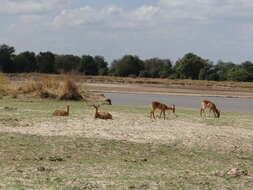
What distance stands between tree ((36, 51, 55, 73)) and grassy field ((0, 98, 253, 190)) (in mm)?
64837

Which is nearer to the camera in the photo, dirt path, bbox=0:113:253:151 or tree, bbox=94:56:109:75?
dirt path, bbox=0:113:253:151

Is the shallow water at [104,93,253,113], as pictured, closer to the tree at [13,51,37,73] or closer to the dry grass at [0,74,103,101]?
the dry grass at [0,74,103,101]

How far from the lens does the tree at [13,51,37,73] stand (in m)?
85.5

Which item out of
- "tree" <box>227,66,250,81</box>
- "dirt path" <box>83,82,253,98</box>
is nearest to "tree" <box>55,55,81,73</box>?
"tree" <box>227,66,250,81</box>

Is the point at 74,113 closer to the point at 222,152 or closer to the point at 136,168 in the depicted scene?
the point at 222,152

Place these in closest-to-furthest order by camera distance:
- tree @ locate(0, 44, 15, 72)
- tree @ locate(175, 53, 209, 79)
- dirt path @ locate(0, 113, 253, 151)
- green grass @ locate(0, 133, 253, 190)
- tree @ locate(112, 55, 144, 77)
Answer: green grass @ locate(0, 133, 253, 190)
dirt path @ locate(0, 113, 253, 151)
tree @ locate(0, 44, 15, 72)
tree @ locate(175, 53, 209, 79)
tree @ locate(112, 55, 144, 77)

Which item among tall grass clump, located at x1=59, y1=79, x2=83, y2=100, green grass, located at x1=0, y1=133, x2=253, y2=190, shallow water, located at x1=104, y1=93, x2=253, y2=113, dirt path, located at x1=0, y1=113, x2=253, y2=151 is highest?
tall grass clump, located at x1=59, y1=79, x2=83, y2=100

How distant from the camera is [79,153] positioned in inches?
518

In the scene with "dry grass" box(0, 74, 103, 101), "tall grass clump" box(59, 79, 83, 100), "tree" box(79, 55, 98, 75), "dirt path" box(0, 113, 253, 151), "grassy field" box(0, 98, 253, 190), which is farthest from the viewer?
"tree" box(79, 55, 98, 75)

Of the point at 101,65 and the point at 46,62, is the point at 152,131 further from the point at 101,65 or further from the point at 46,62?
the point at 101,65

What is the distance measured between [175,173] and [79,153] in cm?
285

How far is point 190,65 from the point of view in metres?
95.2

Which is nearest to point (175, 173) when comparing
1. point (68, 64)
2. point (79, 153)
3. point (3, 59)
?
point (79, 153)

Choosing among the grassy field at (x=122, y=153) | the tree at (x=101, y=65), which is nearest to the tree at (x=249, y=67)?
the tree at (x=101, y=65)
